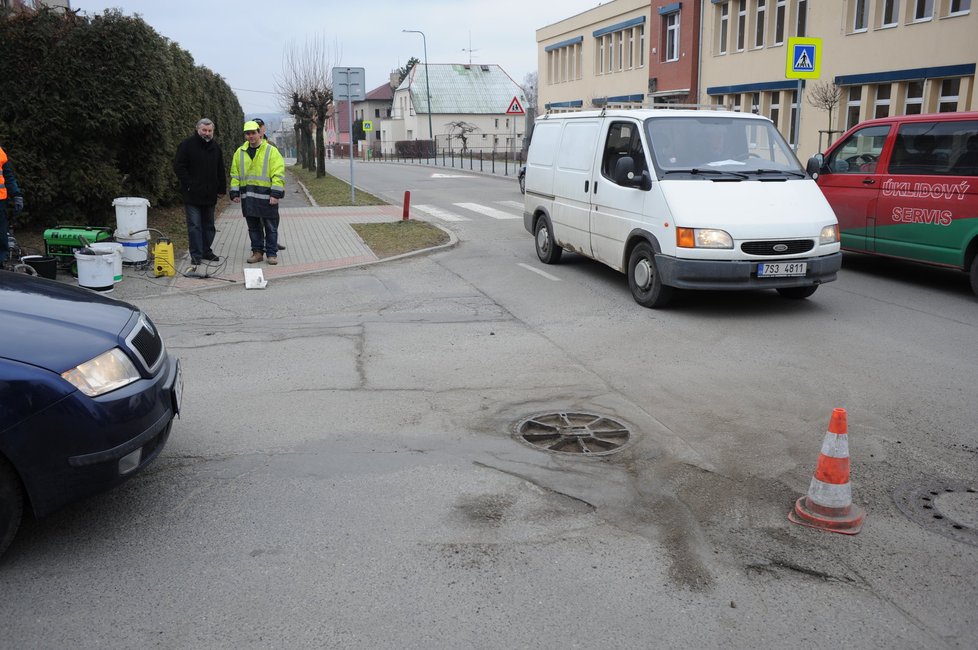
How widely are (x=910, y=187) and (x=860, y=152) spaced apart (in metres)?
1.13

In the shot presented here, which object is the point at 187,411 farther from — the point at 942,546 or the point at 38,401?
the point at 942,546

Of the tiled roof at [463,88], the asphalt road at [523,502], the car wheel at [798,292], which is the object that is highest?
the tiled roof at [463,88]

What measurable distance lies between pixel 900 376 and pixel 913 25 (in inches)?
810

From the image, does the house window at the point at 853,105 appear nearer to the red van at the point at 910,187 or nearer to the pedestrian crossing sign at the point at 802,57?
the pedestrian crossing sign at the point at 802,57

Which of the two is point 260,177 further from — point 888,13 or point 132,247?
point 888,13

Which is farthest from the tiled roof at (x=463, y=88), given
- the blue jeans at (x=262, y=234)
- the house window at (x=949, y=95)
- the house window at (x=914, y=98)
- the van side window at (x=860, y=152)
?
the van side window at (x=860, y=152)

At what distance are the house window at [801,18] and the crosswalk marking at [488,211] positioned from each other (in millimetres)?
13440

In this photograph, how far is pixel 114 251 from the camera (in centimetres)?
1030

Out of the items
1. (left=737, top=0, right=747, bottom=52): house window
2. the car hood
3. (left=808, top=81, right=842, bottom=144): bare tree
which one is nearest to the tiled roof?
(left=737, top=0, right=747, bottom=52): house window

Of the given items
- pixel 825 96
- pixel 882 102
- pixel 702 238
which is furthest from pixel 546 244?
pixel 882 102

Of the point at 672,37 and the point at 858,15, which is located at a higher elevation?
the point at 672,37

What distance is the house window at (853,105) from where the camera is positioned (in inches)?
1012

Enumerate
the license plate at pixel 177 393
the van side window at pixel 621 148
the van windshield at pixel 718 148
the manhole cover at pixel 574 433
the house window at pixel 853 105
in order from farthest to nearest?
the house window at pixel 853 105
the van side window at pixel 621 148
the van windshield at pixel 718 148
the manhole cover at pixel 574 433
the license plate at pixel 177 393

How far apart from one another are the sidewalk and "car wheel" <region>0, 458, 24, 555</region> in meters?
6.86
